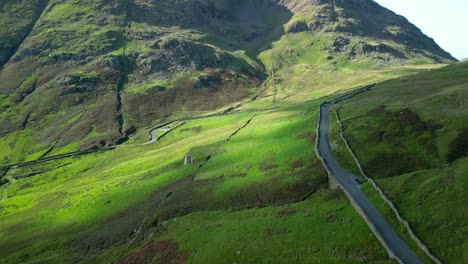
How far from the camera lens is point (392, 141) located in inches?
3438

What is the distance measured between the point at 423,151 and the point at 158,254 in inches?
2346

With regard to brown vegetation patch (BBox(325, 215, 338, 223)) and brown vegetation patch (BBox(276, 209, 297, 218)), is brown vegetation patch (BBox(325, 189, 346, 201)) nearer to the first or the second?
brown vegetation patch (BBox(325, 215, 338, 223))

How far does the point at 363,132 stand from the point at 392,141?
9538 millimetres

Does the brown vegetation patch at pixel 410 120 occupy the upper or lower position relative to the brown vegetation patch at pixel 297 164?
upper

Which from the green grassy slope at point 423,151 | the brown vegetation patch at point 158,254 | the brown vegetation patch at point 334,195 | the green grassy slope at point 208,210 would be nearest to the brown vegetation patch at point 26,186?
the green grassy slope at point 208,210

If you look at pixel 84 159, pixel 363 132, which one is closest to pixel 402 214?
pixel 363 132

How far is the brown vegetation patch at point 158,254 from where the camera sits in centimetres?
6438

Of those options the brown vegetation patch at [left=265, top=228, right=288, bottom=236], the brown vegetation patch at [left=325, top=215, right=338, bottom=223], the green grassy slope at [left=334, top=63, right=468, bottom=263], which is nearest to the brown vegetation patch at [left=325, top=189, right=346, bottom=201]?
the brown vegetation patch at [left=325, top=215, right=338, bottom=223]

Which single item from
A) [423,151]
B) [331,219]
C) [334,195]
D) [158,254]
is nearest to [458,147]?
[423,151]

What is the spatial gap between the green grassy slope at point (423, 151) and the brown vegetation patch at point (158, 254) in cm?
3865

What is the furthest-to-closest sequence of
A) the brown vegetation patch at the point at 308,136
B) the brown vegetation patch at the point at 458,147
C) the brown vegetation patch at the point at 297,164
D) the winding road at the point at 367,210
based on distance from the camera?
the brown vegetation patch at the point at 308,136, the brown vegetation patch at the point at 297,164, the brown vegetation patch at the point at 458,147, the winding road at the point at 367,210

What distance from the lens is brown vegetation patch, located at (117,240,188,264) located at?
6438cm

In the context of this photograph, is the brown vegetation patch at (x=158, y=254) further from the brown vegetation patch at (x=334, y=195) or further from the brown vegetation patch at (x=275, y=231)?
the brown vegetation patch at (x=334, y=195)

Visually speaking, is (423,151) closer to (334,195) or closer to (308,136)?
(334,195)
